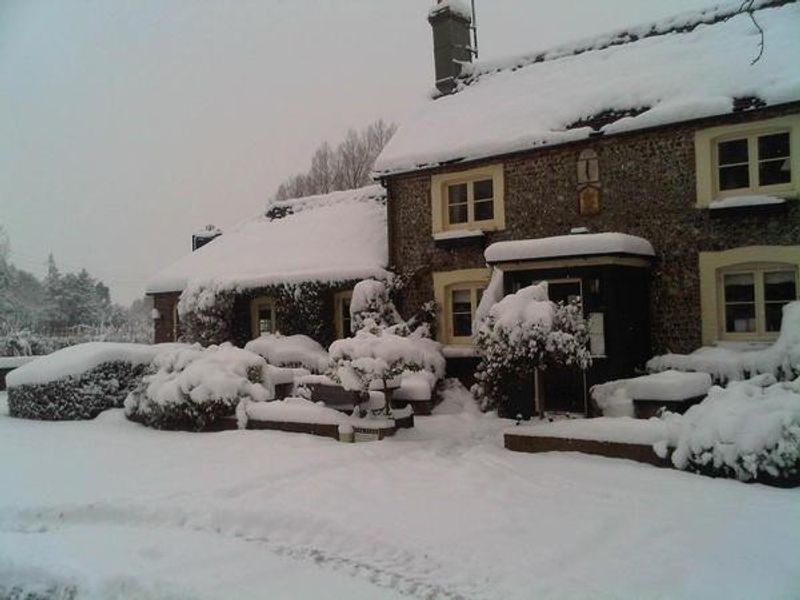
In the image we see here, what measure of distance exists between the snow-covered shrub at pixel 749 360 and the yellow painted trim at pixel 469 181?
4.46m

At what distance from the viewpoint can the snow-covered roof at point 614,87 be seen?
39.1 feet

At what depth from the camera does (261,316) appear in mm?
18562

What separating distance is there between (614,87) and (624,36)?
240 centimetres

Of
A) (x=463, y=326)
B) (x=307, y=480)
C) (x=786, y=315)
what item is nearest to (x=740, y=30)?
(x=786, y=315)

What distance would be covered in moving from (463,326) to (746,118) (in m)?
6.78

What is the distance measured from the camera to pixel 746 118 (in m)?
11.6

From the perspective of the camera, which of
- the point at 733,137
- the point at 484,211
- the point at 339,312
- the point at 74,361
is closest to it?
the point at 733,137

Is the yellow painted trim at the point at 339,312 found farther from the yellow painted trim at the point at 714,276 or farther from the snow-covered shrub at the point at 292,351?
the yellow painted trim at the point at 714,276

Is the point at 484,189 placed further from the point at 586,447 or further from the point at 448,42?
the point at 586,447

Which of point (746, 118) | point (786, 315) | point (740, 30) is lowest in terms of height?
point (786, 315)

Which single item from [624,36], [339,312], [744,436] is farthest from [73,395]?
[624,36]

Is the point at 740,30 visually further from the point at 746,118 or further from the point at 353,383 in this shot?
the point at 353,383

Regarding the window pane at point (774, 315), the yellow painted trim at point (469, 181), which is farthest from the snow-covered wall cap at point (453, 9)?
the window pane at point (774, 315)

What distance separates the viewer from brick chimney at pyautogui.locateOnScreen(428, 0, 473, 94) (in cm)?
1783
